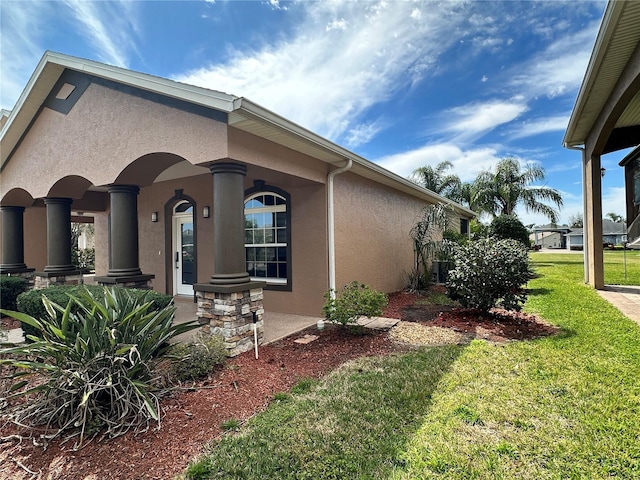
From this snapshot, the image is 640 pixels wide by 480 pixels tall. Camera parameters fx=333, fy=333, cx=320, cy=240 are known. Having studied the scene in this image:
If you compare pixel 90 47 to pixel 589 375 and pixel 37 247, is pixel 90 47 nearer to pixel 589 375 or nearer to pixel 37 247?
pixel 37 247

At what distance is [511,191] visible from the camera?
21.0 m

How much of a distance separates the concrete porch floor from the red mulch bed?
0.99ft

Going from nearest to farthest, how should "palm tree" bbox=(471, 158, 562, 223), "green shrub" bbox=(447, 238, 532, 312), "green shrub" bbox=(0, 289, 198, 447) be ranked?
"green shrub" bbox=(0, 289, 198, 447) → "green shrub" bbox=(447, 238, 532, 312) → "palm tree" bbox=(471, 158, 562, 223)

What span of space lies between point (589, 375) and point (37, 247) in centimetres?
1399

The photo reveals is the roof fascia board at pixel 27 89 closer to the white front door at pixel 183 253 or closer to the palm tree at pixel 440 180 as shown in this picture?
the white front door at pixel 183 253

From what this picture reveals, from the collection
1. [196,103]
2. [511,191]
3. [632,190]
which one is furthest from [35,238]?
[511,191]

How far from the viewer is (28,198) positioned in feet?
28.8

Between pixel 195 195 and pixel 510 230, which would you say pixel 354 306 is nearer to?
pixel 195 195

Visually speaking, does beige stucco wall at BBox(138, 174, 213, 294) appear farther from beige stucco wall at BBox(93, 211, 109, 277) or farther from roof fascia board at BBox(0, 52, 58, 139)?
roof fascia board at BBox(0, 52, 58, 139)

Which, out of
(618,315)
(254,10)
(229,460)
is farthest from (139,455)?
(254,10)

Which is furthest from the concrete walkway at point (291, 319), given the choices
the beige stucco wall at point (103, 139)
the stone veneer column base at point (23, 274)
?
the beige stucco wall at point (103, 139)

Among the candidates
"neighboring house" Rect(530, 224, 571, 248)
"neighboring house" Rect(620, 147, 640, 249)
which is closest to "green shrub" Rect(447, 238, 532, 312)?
"neighboring house" Rect(620, 147, 640, 249)

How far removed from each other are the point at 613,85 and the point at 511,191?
51.1ft

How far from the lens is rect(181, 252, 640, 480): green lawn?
236 centimetres
